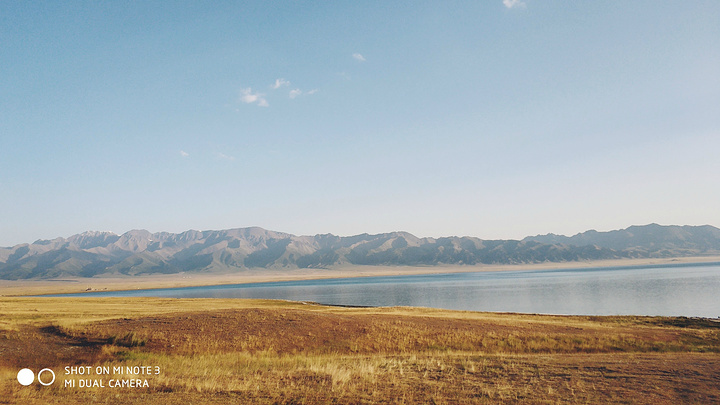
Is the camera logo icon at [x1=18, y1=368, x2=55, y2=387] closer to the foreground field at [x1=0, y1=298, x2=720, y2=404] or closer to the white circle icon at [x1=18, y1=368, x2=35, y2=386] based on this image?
the white circle icon at [x1=18, y1=368, x2=35, y2=386]

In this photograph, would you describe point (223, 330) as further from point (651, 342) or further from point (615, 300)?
point (615, 300)

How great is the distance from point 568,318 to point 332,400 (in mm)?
42499

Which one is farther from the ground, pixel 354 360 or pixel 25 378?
pixel 25 378

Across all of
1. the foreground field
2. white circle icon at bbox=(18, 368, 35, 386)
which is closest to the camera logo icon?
white circle icon at bbox=(18, 368, 35, 386)

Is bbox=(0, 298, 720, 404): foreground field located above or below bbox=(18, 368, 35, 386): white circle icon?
below

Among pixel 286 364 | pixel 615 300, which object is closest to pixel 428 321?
pixel 286 364

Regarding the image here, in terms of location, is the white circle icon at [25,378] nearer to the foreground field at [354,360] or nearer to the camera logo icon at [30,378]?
the camera logo icon at [30,378]

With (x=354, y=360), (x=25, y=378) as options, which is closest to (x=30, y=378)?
(x=25, y=378)

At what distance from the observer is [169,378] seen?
18.0m

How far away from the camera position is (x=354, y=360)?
2456 cm

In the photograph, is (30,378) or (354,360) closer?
(30,378)

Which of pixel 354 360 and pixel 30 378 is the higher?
pixel 30 378

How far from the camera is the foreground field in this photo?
15.9 m

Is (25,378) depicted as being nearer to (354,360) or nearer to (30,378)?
(30,378)
